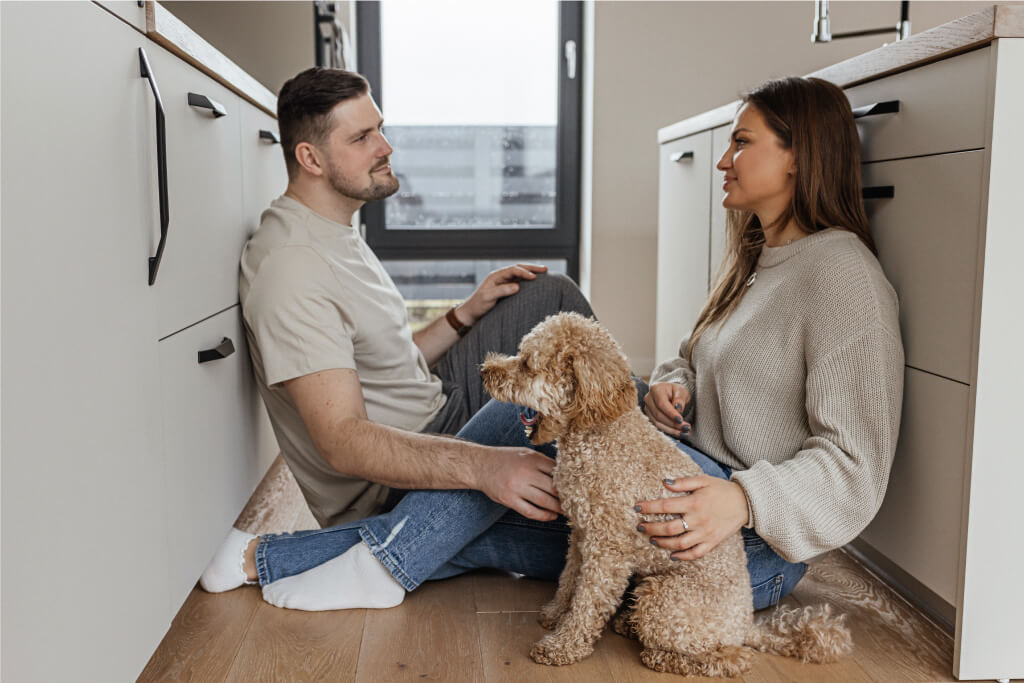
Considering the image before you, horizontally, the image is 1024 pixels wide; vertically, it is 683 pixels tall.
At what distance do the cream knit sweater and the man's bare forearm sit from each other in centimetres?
47

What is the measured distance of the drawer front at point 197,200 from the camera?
53.0 inches

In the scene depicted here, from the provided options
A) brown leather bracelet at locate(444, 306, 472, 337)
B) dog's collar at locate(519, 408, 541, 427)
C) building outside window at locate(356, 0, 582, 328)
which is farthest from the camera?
building outside window at locate(356, 0, 582, 328)

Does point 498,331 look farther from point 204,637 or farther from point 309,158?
point 204,637

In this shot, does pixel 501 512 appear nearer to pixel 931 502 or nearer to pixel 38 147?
pixel 931 502

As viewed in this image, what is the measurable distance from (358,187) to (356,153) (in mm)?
71

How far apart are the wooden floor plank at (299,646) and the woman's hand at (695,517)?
549 millimetres

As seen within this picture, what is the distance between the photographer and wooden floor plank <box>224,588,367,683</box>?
1.44m

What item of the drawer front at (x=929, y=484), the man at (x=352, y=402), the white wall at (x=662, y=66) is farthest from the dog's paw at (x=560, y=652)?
the white wall at (x=662, y=66)

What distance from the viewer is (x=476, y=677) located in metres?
1.43

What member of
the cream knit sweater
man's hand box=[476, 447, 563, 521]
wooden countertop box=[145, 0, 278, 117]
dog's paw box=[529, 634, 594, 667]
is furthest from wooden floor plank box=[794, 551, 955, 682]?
wooden countertop box=[145, 0, 278, 117]

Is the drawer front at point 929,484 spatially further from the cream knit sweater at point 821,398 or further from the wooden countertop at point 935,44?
the wooden countertop at point 935,44

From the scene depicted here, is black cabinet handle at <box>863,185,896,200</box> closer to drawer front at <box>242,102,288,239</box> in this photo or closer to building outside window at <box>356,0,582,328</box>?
drawer front at <box>242,102,288,239</box>

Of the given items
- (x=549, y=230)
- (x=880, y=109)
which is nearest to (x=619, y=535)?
(x=880, y=109)

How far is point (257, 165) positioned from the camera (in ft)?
6.65
